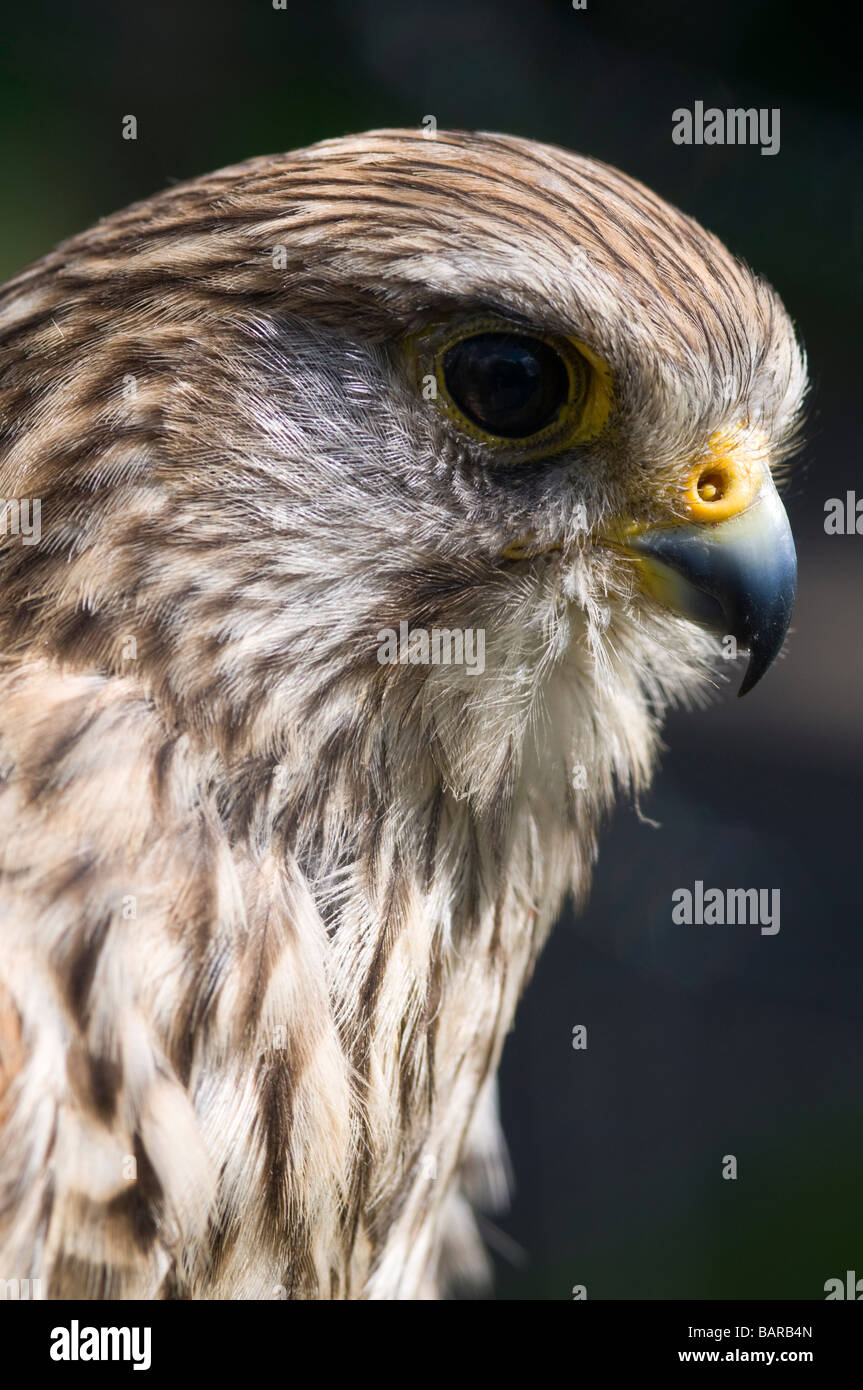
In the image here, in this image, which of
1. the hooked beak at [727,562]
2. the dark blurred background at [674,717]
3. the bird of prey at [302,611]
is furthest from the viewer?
the dark blurred background at [674,717]

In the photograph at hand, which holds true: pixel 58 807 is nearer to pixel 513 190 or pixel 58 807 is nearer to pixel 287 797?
pixel 287 797

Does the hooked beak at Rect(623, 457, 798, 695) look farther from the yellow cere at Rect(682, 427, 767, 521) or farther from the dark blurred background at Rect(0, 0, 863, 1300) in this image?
the dark blurred background at Rect(0, 0, 863, 1300)

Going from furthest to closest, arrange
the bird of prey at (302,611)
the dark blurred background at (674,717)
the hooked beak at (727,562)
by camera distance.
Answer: the dark blurred background at (674,717), the hooked beak at (727,562), the bird of prey at (302,611)

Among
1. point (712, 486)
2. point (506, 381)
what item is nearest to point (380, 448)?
point (506, 381)

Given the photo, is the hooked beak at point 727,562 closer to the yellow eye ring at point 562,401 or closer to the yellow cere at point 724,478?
the yellow cere at point 724,478

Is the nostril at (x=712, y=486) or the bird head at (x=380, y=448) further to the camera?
the nostril at (x=712, y=486)

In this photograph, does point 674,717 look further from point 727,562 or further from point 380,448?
point 380,448

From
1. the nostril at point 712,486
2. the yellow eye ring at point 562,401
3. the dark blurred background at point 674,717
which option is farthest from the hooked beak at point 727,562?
the dark blurred background at point 674,717

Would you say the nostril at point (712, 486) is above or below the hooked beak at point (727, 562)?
above
